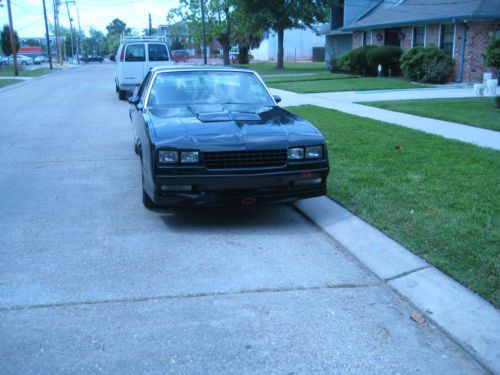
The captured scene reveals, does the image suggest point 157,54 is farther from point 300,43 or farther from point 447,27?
point 300,43

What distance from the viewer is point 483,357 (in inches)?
135

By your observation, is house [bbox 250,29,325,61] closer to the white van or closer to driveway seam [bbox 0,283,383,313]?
the white van

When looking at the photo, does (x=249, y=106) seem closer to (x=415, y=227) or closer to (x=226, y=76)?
(x=226, y=76)

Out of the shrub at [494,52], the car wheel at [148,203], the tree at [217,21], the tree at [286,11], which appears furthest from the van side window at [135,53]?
the tree at [217,21]

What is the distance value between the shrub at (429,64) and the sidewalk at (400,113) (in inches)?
104

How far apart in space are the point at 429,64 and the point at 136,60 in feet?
39.9

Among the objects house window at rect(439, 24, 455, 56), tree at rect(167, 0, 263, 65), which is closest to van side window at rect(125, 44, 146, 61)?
house window at rect(439, 24, 455, 56)

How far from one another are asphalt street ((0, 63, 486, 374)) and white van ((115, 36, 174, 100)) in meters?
13.6

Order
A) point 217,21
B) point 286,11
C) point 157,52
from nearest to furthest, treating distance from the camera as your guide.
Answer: point 157,52 → point 286,11 → point 217,21

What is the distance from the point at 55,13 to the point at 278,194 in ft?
237

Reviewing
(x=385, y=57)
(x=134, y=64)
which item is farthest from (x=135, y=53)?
(x=385, y=57)

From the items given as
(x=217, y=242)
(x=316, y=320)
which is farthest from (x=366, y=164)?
(x=316, y=320)

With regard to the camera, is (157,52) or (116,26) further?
(116,26)

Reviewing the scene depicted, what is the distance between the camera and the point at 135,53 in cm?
2097
